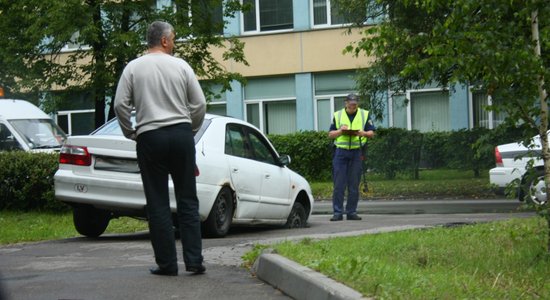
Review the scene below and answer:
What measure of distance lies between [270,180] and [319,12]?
74.9ft

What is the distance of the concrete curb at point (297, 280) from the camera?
22.3ft

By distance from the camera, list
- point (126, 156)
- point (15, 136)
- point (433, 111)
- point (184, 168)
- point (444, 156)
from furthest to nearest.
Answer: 1. point (433, 111)
2. point (444, 156)
3. point (15, 136)
4. point (126, 156)
5. point (184, 168)

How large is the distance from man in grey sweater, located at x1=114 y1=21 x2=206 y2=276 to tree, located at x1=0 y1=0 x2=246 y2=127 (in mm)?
14009

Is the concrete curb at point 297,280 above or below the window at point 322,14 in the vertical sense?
below

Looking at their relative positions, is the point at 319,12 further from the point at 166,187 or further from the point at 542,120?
the point at 166,187

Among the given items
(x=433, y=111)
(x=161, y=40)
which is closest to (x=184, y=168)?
(x=161, y=40)

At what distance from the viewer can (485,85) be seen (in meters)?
8.75

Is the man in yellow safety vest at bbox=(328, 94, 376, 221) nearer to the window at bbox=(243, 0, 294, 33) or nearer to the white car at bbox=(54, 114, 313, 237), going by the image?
the white car at bbox=(54, 114, 313, 237)

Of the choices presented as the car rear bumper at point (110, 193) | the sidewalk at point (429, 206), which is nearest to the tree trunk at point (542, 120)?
the car rear bumper at point (110, 193)

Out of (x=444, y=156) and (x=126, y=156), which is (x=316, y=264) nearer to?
(x=126, y=156)

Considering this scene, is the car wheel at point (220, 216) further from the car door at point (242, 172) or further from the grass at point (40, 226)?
the grass at point (40, 226)

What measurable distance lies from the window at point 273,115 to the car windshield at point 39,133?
507 inches

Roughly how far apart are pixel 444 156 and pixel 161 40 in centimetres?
2101

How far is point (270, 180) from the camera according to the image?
1393 cm
